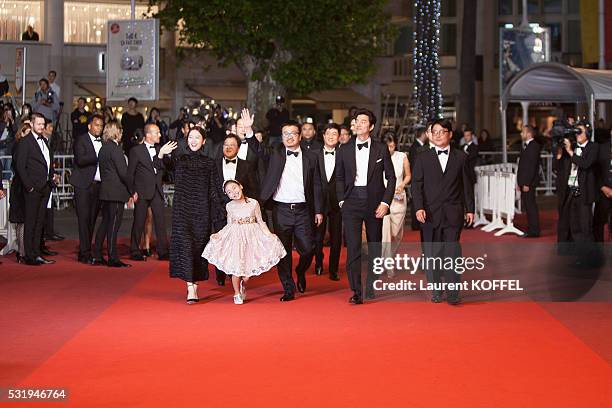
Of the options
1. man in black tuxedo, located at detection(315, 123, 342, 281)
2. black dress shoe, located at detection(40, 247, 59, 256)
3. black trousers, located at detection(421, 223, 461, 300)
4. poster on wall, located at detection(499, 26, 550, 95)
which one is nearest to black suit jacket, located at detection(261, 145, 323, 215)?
black trousers, located at detection(421, 223, 461, 300)

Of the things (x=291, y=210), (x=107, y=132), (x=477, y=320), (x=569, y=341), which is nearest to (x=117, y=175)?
(x=107, y=132)

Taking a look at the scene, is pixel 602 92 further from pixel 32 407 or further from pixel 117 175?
pixel 32 407

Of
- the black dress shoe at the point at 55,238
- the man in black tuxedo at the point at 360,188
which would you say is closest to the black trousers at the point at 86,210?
the black dress shoe at the point at 55,238

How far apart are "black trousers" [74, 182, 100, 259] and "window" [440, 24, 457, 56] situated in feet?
131

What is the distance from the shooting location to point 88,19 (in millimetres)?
40688

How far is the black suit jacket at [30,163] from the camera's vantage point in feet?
53.3

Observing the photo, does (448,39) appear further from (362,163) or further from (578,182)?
(362,163)

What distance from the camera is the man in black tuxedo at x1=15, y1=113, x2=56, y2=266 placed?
16.2 meters

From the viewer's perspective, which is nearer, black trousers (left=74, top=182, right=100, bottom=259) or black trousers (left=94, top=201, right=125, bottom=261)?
black trousers (left=94, top=201, right=125, bottom=261)

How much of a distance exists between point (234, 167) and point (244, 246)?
56.9 inches

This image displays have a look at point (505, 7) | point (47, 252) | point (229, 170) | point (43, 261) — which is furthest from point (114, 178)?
point (505, 7)

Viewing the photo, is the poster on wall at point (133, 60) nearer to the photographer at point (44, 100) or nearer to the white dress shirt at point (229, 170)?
the photographer at point (44, 100)

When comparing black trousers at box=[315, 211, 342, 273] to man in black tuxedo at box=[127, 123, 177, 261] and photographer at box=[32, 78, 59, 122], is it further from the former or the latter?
photographer at box=[32, 78, 59, 122]

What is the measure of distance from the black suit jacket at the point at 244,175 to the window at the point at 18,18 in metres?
27.1
